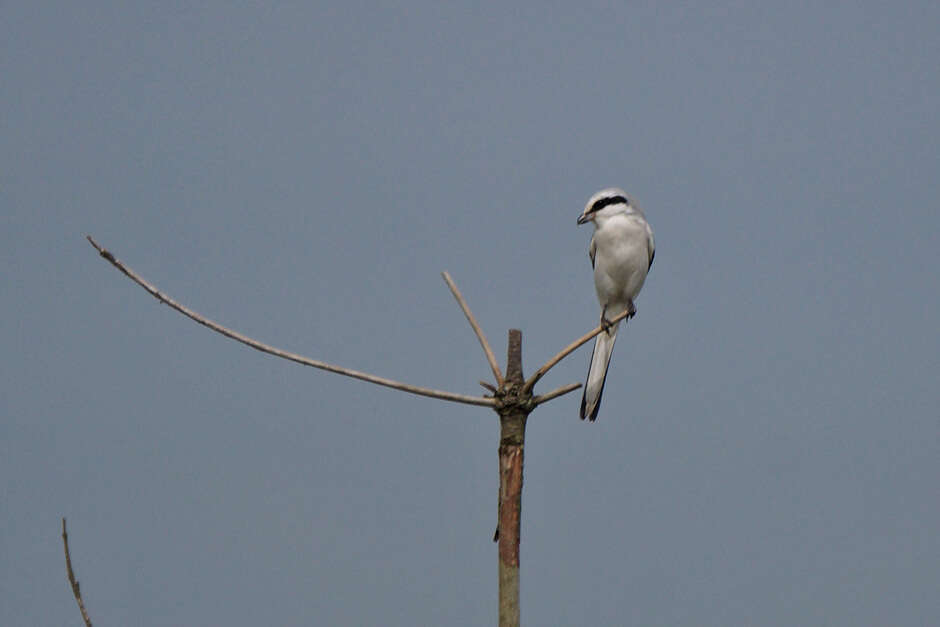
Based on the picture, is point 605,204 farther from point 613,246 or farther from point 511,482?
point 511,482

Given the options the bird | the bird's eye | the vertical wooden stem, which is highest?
the bird's eye

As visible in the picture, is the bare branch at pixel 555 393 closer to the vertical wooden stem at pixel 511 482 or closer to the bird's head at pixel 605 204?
the vertical wooden stem at pixel 511 482

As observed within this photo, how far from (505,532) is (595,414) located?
2280mm

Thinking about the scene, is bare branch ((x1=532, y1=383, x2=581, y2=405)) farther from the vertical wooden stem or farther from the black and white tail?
the black and white tail

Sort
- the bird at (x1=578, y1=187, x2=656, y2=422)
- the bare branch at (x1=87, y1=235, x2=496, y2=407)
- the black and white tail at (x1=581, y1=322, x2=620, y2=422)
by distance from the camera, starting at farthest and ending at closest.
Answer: the bird at (x1=578, y1=187, x2=656, y2=422) < the black and white tail at (x1=581, y1=322, x2=620, y2=422) < the bare branch at (x1=87, y1=235, x2=496, y2=407)

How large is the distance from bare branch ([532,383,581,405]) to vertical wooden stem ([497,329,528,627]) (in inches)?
2.2

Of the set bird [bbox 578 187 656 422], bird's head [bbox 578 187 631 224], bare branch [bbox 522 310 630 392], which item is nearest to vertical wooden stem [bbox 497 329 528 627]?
bare branch [bbox 522 310 630 392]

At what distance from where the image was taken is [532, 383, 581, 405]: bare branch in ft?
9.96

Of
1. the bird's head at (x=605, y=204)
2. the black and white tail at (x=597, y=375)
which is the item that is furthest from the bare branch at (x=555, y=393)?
the bird's head at (x=605, y=204)

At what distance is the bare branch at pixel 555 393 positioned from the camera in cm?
304

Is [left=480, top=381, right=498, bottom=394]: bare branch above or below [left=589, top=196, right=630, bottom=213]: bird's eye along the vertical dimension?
below

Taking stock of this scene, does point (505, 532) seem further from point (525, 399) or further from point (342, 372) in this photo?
point (342, 372)

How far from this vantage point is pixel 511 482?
2912 millimetres

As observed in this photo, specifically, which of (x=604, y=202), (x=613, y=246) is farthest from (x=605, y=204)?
(x=613, y=246)
